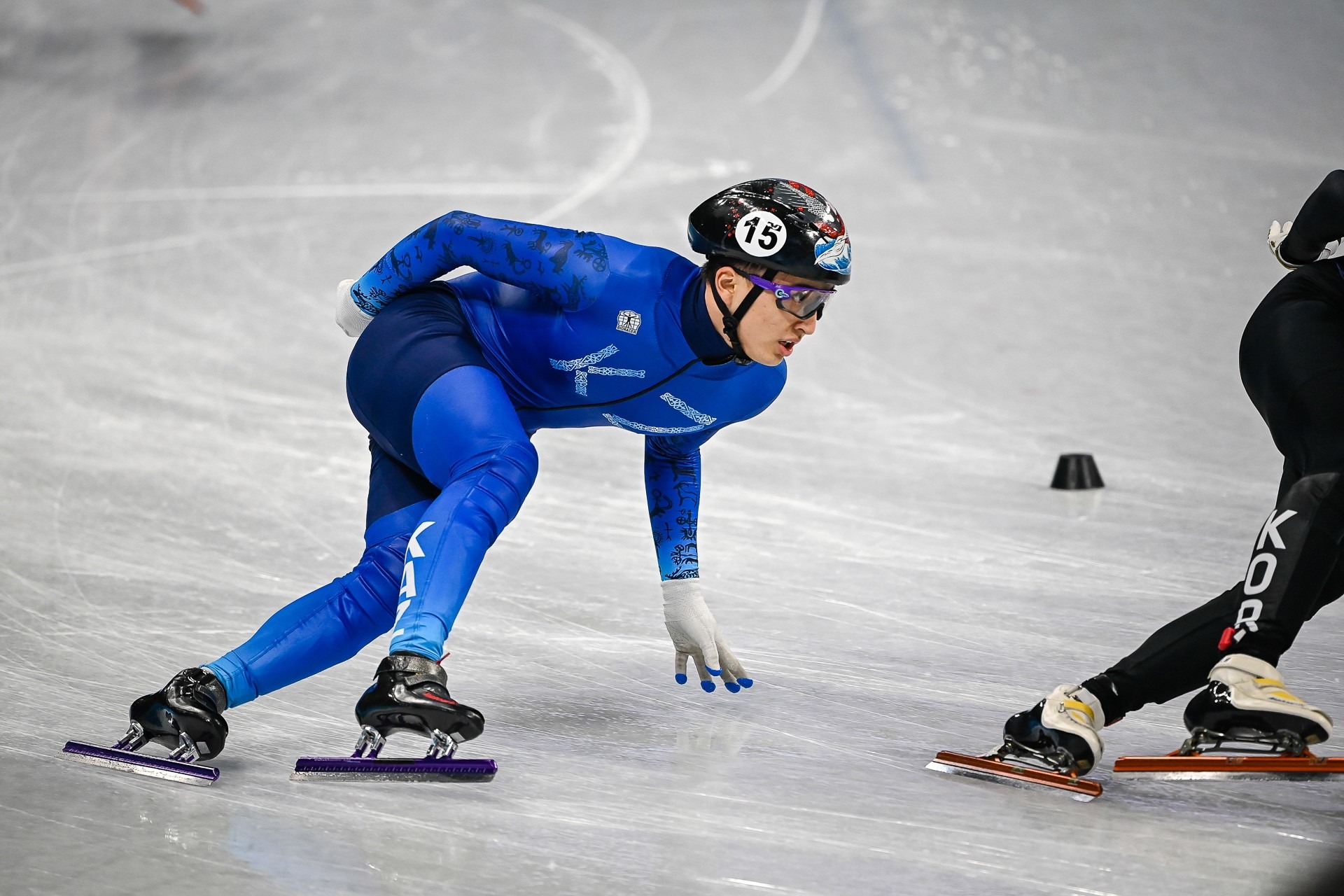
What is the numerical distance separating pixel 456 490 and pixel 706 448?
3.66m

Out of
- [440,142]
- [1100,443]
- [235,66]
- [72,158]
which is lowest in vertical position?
[1100,443]

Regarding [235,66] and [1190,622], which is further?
[235,66]

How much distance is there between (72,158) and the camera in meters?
8.91

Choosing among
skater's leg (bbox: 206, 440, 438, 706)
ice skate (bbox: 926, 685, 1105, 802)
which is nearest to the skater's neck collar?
skater's leg (bbox: 206, 440, 438, 706)

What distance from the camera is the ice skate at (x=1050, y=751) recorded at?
8.88 ft

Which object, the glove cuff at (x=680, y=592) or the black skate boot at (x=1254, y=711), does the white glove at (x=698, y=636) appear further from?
the black skate boot at (x=1254, y=711)

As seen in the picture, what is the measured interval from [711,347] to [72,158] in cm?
732

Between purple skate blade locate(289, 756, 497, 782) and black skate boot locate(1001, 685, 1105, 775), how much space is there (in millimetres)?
1046

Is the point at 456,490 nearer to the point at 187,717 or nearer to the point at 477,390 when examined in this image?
the point at 477,390

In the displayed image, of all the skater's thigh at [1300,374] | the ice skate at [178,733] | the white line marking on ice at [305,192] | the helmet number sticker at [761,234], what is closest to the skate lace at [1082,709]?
the skater's thigh at [1300,374]

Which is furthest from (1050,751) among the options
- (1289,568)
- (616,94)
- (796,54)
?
(796,54)

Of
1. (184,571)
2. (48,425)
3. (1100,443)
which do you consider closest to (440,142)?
(48,425)

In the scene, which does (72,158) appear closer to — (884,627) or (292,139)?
(292,139)

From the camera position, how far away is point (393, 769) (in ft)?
8.62
